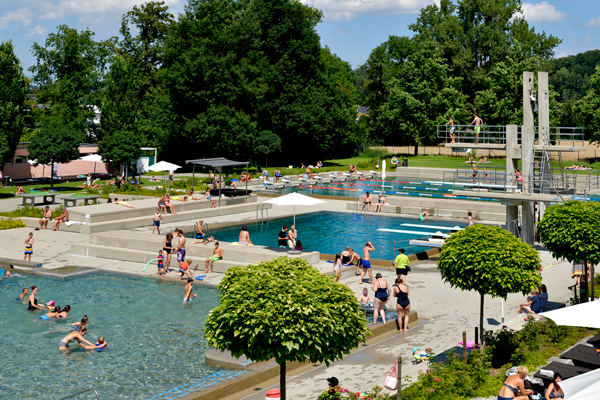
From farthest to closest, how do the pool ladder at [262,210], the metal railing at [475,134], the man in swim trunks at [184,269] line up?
the pool ladder at [262,210]
the metal railing at [475,134]
the man in swim trunks at [184,269]

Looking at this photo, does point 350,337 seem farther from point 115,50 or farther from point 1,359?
point 115,50

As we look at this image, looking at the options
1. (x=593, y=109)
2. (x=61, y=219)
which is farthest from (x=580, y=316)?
(x=593, y=109)

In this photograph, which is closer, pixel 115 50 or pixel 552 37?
pixel 115 50

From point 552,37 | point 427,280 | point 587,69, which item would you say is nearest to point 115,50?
point 552,37

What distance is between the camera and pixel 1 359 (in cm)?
1396

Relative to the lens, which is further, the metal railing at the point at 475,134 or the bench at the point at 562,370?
the metal railing at the point at 475,134

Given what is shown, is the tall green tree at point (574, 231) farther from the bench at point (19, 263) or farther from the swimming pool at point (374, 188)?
the swimming pool at point (374, 188)

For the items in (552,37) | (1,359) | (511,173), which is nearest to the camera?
(1,359)

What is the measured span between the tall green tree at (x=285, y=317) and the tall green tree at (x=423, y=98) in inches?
2373

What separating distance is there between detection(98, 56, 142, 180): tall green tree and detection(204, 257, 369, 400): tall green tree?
38.0 metres

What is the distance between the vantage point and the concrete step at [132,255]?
21906 millimetres

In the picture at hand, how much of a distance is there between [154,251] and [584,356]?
16.4m

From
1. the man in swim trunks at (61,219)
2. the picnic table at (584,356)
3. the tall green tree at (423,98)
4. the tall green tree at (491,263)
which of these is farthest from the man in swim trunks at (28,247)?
the tall green tree at (423,98)

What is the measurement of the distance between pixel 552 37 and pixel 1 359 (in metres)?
77.6
